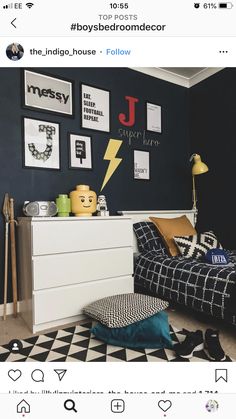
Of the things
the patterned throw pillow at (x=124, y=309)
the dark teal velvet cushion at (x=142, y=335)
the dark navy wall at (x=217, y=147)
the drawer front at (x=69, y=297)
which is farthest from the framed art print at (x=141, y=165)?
the dark teal velvet cushion at (x=142, y=335)

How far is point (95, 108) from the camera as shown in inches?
92.7

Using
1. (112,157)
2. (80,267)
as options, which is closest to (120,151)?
(112,157)

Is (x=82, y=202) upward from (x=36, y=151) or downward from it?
downward

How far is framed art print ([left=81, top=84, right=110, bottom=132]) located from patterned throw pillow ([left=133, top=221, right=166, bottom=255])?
3.27 feet

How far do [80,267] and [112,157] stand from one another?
1.17 m

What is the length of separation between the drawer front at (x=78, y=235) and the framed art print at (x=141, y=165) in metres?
0.80

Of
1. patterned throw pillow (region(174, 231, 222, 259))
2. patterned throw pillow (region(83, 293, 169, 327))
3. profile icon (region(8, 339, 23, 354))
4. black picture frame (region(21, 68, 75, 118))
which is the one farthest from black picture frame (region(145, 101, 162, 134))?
profile icon (region(8, 339, 23, 354))

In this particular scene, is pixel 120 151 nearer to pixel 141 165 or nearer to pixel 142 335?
pixel 141 165

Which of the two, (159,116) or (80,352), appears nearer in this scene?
(80,352)
